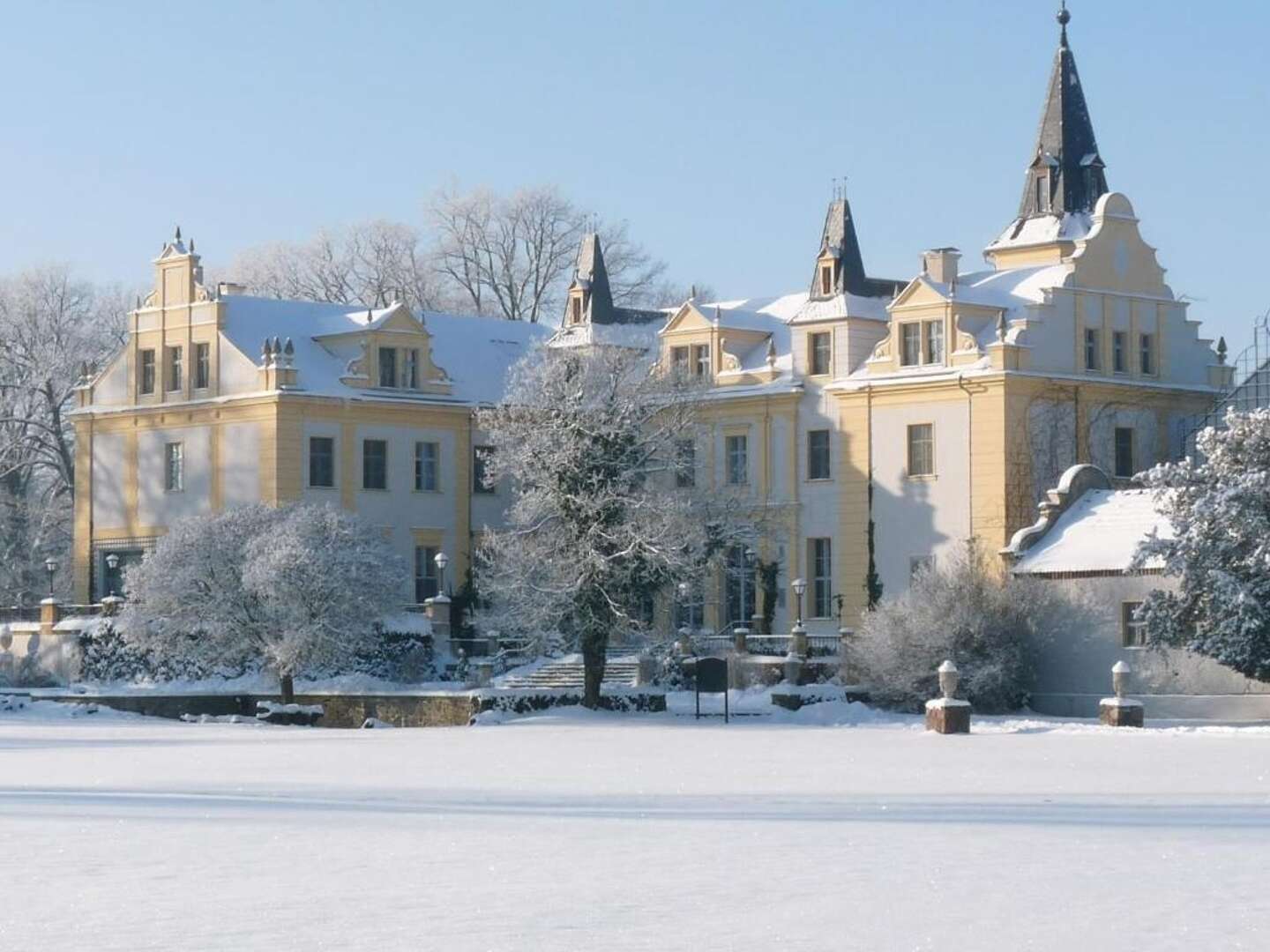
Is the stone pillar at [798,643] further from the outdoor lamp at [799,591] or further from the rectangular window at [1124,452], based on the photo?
the rectangular window at [1124,452]

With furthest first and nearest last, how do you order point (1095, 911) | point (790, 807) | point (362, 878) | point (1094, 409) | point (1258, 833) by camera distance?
point (1094, 409) → point (790, 807) → point (1258, 833) → point (362, 878) → point (1095, 911)

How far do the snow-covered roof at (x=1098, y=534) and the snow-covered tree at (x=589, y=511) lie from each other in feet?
21.2

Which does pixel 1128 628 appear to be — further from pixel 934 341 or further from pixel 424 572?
pixel 424 572

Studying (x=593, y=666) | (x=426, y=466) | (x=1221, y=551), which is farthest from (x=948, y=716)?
(x=426, y=466)

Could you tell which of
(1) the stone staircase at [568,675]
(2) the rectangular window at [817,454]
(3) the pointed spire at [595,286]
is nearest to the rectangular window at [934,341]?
(2) the rectangular window at [817,454]

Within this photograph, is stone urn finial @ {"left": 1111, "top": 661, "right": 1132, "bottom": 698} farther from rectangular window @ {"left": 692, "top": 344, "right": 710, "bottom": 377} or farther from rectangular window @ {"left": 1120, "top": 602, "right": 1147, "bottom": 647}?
rectangular window @ {"left": 692, "top": 344, "right": 710, "bottom": 377}

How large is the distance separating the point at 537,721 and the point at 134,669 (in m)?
14.5

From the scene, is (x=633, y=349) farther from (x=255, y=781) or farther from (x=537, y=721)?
(x=255, y=781)

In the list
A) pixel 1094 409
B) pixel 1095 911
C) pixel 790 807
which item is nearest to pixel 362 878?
pixel 1095 911

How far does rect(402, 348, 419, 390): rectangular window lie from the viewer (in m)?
59.2

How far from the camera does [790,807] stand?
2319 centimetres

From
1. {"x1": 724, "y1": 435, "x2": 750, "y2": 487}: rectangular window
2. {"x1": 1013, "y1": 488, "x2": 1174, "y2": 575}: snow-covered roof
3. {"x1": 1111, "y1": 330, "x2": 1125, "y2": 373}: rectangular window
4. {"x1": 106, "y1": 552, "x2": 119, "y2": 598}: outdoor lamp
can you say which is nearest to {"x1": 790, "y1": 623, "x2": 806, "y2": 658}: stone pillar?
{"x1": 1013, "y1": 488, "x2": 1174, "y2": 575}: snow-covered roof

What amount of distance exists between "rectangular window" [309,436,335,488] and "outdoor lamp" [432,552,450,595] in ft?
10.9

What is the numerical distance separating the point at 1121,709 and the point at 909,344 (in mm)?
15703
